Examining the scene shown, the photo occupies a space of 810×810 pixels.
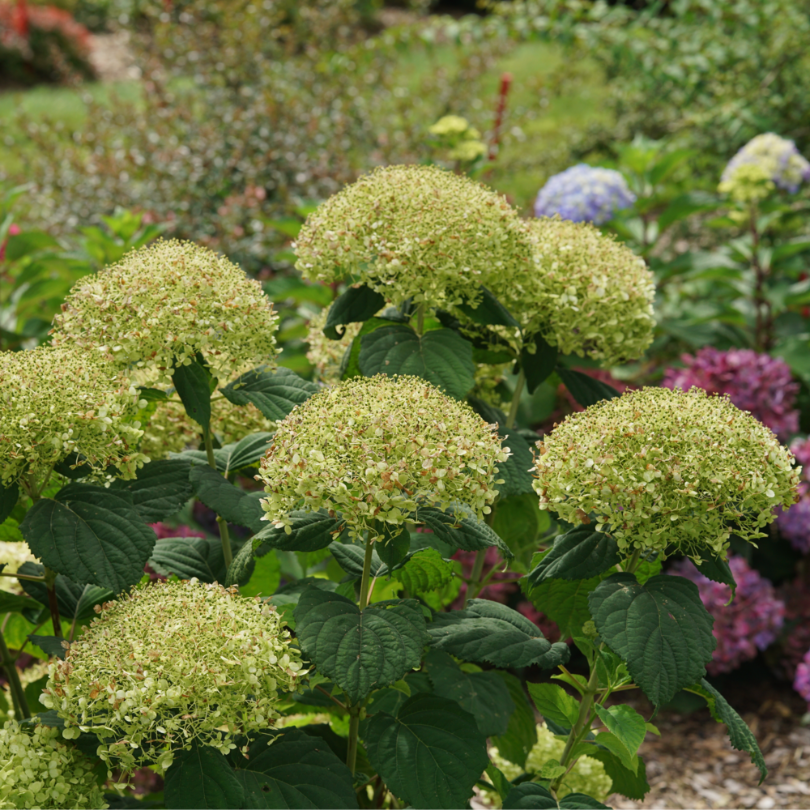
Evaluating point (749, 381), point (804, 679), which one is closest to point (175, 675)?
point (804, 679)

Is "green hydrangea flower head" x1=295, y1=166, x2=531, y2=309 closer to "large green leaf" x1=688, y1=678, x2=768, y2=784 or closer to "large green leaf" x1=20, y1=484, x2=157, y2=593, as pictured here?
"large green leaf" x1=20, y1=484, x2=157, y2=593

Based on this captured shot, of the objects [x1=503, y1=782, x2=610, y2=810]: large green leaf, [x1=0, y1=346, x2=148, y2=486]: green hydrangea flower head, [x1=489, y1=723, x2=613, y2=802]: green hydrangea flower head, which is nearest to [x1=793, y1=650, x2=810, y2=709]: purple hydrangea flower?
Result: [x1=489, y1=723, x2=613, y2=802]: green hydrangea flower head

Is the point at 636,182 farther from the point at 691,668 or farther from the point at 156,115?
the point at 691,668

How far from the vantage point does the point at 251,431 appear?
74.2 inches

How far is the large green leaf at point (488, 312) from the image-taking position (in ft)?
5.41

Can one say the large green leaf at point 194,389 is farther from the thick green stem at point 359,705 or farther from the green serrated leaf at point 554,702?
the green serrated leaf at point 554,702

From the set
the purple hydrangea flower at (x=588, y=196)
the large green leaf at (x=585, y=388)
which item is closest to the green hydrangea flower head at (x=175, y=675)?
the large green leaf at (x=585, y=388)

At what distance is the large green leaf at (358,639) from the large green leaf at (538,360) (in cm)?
63

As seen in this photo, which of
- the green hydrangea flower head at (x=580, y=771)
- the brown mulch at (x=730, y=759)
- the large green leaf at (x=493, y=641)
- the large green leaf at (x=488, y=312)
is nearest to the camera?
the large green leaf at (x=493, y=641)

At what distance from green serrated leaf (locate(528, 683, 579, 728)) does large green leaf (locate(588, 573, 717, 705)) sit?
0.30m

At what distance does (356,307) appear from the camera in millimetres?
1705

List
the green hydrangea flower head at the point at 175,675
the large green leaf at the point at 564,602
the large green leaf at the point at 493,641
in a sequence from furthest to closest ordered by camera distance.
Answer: the large green leaf at the point at 564,602 → the large green leaf at the point at 493,641 → the green hydrangea flower head at the point at 175,675

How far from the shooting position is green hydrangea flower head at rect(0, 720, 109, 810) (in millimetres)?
1335

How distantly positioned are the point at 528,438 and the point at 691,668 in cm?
78
